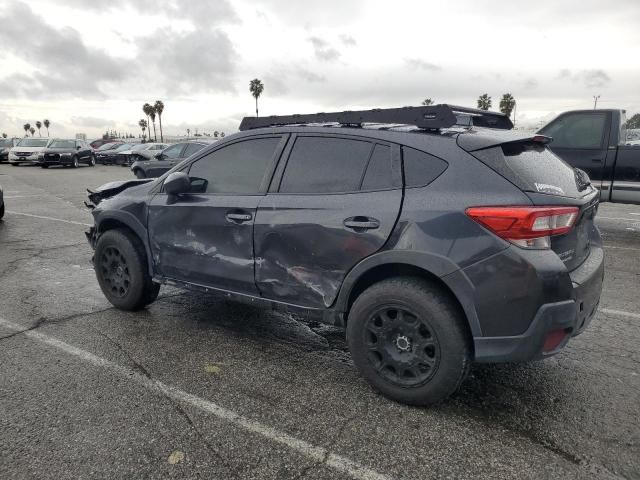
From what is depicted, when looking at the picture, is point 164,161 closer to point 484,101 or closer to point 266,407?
point 266,407

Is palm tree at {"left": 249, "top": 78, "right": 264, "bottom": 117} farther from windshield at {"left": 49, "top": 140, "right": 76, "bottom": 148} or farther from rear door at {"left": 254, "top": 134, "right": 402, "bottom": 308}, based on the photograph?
rear door at {"left": 254, "top": 134, "right": 402, "bottom": 308}

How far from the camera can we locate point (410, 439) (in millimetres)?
2586

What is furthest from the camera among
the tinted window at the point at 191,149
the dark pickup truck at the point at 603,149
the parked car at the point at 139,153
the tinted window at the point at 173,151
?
the parked car at the point at 139,153

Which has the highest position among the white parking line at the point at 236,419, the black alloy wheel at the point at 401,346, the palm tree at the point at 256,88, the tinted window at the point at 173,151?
the palm tree at the point at 256,88

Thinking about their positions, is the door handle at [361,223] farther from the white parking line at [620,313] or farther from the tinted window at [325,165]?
the white parking line at [620,313]

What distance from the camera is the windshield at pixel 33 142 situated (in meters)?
28.4

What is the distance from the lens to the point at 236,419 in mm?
2760

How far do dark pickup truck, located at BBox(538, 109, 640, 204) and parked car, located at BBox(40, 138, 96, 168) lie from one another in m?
26.6

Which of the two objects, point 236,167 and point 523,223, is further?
point 236,167

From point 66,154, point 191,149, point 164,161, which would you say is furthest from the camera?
point 66,154

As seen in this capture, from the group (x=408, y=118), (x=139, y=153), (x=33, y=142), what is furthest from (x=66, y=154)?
(x=408, y=118)

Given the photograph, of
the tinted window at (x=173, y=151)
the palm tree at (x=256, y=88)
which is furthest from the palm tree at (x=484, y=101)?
the tinted window at (x=173, y=151)

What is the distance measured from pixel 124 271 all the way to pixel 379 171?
268cm

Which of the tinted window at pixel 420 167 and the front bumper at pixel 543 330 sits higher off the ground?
the tinted window at pixel 420 167
